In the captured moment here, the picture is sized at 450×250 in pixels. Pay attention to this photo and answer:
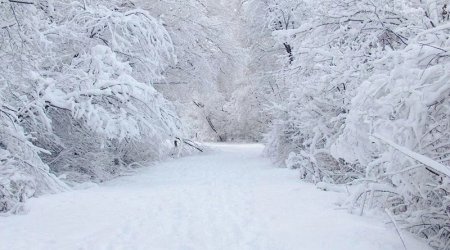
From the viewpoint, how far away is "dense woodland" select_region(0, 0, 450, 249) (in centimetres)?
444

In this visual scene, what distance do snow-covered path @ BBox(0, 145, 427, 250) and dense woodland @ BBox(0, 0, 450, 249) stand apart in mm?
434

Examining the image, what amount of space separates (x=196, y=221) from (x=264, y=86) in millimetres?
13800

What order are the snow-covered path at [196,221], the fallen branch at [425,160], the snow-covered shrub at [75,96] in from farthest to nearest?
1. the snow-covered shrub at [75,96]
2. the snow-covered path at [196,221]
3. the fallen branch at [425,160]

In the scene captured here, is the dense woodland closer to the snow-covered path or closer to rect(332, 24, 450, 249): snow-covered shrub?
rect(332, 24, 450, 249): snow-covered shrub

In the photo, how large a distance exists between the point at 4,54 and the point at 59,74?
3.25 m

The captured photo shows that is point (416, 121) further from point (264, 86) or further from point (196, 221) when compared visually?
point (264, 86)

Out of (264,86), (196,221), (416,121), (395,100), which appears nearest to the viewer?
(416,121)

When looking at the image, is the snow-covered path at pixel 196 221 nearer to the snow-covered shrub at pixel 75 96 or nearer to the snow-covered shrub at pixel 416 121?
the snow-covered shrub at pixel 416 121

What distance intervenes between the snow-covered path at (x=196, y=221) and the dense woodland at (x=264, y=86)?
434 mm

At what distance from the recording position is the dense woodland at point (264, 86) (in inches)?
175

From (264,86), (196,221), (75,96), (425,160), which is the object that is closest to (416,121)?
(425,160)

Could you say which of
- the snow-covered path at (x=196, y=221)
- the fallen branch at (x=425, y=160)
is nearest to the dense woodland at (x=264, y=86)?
the fallen branch at (x=425, y=160)

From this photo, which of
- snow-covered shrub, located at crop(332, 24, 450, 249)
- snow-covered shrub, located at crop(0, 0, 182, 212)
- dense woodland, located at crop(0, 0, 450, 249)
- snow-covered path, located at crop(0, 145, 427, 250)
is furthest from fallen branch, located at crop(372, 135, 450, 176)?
snow-covered shrub, located at crop(0, 0, 182, 212)

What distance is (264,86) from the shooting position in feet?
65.7
